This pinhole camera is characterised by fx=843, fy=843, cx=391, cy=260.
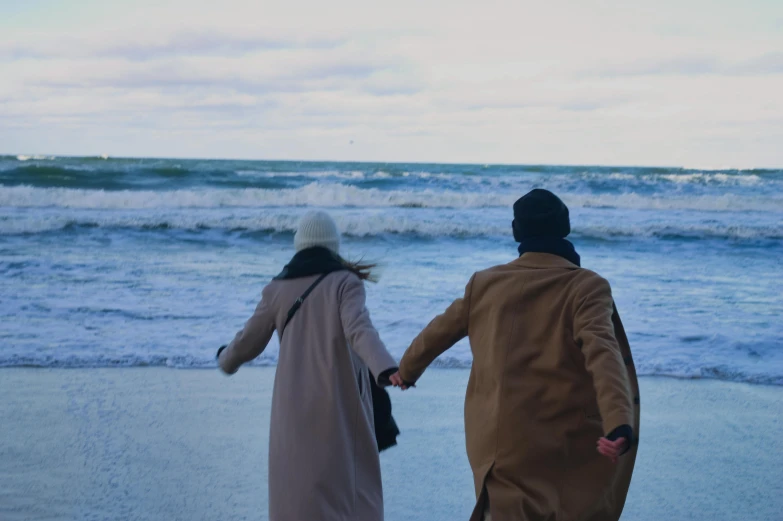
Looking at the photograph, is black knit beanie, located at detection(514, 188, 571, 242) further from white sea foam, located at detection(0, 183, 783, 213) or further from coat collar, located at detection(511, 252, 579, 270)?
white sea foam, located at detection(0, 183, 783, 213)

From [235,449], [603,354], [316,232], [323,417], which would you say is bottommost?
[235,449]

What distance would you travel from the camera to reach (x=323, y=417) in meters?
2.88

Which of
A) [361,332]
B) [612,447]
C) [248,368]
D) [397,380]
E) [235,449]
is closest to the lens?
[612,447]

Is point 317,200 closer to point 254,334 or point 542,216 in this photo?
point 254,334

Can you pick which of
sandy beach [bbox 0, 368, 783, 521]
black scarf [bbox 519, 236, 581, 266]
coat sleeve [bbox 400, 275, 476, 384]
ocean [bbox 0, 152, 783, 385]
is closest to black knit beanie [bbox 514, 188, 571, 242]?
black scarf [bbox 519, 236, 581, 266]

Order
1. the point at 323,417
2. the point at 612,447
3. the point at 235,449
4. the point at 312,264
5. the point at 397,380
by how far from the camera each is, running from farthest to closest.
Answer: the point at 235,449 < the point at 312,264 < the point at 323,417 < the point at 397,380 < the point at 612,447

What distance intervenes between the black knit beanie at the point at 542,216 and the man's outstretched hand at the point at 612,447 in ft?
2.19

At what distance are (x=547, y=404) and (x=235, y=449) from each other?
2618 mm

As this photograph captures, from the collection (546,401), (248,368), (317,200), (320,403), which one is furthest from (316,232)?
(317,200)

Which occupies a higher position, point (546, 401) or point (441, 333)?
point (441, 333)

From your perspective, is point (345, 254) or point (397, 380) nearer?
point (397, 380)

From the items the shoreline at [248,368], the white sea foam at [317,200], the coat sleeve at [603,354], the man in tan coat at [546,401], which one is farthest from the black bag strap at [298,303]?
the white sea foam at [317,200]

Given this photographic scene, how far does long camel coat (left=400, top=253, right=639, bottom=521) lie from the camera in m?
2.39

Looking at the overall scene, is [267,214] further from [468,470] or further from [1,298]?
[468,470]
